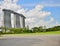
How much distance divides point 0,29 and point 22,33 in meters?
6.05

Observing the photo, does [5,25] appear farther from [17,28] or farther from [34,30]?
[34,30]

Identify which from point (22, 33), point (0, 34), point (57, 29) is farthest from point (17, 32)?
point (57, 29)

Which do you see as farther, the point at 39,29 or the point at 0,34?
the point at 0,34

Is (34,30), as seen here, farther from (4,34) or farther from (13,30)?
(4,34)

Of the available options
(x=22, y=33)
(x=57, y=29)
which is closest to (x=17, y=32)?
(x=22, y=33)

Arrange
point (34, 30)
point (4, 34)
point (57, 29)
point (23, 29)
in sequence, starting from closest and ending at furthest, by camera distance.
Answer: point (57, 29)
point (34, 30)
point (23, 29)
point (4, 34)

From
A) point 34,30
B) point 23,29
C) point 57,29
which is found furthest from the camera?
point 23,29

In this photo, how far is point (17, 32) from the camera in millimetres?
51625

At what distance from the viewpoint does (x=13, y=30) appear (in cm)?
4928

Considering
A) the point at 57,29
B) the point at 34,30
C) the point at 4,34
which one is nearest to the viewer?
the point at 57,29

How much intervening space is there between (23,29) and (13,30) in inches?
83.1

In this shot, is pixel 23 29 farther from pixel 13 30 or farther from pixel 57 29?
pixel 57 29

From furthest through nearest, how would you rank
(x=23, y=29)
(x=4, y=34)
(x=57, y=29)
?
(x=4, y=34) < (x=23, y=29) < (x=57, y=29)

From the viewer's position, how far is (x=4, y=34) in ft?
175
